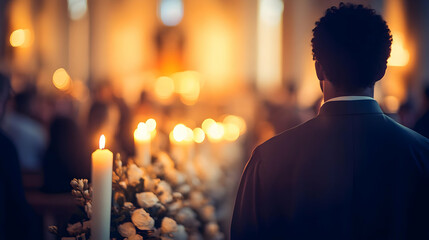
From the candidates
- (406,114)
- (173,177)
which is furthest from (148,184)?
(406,114)

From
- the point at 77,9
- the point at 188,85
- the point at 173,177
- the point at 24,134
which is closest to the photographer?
the point at 173,177

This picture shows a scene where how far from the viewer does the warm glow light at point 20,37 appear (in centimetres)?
2291

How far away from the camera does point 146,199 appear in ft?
7.06

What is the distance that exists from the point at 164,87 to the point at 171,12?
4.22 metres

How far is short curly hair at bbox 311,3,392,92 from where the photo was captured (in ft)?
5.75

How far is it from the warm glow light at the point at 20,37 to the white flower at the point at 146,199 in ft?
71.2

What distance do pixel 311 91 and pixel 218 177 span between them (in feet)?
51.7

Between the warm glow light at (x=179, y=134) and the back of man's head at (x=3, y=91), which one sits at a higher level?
the back of man's head at (x=3, y=91)

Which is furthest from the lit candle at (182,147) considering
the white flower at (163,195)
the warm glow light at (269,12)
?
the warm glow light at (269,12)

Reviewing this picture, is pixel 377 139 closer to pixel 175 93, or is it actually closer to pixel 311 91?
pixel 311 91

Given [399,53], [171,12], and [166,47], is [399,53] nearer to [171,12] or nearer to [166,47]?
[166,47]

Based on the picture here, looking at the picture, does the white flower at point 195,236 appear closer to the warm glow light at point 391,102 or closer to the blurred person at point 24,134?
the blurred person at point 24,134

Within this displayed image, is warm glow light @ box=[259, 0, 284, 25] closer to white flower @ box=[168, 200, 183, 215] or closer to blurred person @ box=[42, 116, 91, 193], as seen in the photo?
blurred person @ box=[42, 116, 91, 193]

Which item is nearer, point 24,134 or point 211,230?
point 211,230
